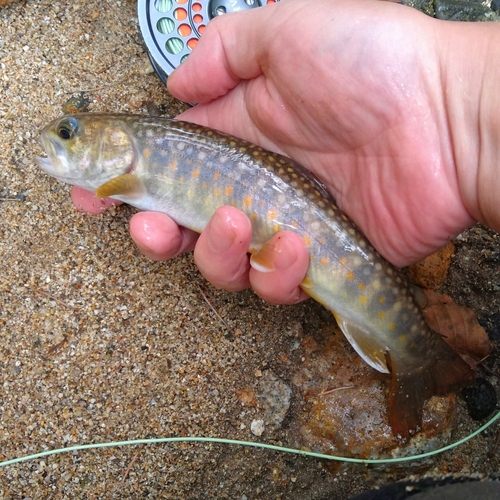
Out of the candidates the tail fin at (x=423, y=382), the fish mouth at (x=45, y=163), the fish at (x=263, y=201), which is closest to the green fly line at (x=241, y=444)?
the tail fin at (x=423, y=382)

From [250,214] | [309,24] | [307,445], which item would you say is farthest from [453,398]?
[309,24]

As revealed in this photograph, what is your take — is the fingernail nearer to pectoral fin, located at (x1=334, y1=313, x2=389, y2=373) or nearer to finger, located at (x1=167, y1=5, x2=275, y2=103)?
pectoral fin, located at (x1=334, y1=313, x2=389, y2=373)

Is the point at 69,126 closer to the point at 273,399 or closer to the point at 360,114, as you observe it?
the point at 360,114

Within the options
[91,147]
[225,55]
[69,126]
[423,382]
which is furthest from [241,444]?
[225,55]

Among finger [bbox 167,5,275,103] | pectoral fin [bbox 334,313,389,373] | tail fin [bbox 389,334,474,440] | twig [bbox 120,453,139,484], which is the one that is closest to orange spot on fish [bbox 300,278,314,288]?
pectoral fin [bbox 334,313,389,373]

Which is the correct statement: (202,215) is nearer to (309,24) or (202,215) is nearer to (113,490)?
(309,24)

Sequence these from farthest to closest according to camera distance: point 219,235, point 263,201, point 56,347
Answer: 1. point 56,347
2. point 263,201
3. point 219,235
